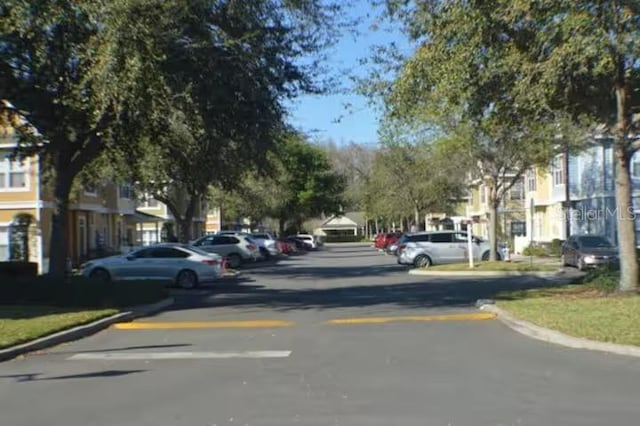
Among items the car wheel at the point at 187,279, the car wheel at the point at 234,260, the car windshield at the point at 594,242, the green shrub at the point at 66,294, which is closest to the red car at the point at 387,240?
the car wheel at the point at 234,260

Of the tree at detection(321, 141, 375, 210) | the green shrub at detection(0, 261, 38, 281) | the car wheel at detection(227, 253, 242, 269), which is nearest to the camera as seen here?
the green shrub at detection(0, 261, 38, 281)

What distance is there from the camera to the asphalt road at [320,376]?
7973 mm

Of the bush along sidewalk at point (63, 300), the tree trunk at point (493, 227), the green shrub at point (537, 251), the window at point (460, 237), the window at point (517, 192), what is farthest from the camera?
the window at point (517, 192)

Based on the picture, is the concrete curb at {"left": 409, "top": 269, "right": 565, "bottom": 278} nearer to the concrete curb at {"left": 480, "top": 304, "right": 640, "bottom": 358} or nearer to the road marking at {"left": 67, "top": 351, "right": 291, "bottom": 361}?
the concrete curb at {"left": 480, "top": 304, "right": 640, "bottom": 358}

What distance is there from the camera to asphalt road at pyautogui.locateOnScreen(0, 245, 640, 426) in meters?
7.97

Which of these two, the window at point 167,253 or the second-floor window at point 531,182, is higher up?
the second-floor window at point 531,182

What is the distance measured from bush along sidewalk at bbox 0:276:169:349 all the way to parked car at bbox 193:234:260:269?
18477 mm

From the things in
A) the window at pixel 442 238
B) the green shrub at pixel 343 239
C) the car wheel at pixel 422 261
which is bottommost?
the car wheel at pixel 422 261

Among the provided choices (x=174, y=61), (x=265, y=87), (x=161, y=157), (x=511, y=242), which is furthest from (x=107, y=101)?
(x=511, y=242)

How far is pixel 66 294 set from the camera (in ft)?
64.0

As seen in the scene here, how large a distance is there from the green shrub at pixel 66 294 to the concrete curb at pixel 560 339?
911 centimetres

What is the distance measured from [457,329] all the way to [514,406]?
6474 millimetres

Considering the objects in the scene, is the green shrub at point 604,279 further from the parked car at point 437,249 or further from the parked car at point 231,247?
the parked car at point 231,247

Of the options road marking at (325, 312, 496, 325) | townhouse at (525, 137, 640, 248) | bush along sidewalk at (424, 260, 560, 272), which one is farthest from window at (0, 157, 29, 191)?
road marking at (325, 312, 496, 325)
